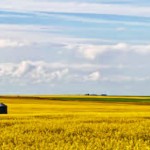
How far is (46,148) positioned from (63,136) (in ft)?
20.0

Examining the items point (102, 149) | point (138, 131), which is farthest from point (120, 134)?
point (102, 149)

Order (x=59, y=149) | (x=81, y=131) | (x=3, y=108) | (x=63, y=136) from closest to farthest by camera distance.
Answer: (x=59, y=149)
(x=63, y=136)
(x=81, y=131)
(x=3, y=108)

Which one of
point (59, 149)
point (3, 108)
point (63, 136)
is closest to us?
point (59, 149)

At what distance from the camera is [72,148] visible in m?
18.5

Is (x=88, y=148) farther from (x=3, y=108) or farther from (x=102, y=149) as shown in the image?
(x=3, y=108)

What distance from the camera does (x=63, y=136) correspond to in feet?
81.2

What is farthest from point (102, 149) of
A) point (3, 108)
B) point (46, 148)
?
point (3, 108)

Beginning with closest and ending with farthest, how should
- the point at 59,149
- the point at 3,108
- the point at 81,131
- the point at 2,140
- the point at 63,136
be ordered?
the point at 59,149
the point at 2,140
the point at 63,136
the point at 81,131
the point at 3,108

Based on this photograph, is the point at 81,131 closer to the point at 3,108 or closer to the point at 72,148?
the point at 72,148

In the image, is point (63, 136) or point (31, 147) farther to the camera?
point (63, 136)

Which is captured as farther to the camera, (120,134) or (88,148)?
(120,134)

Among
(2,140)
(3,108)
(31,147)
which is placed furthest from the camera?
(3,108)

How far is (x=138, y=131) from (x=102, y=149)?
9398 millimetres

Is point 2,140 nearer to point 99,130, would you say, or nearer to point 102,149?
point 102,149
